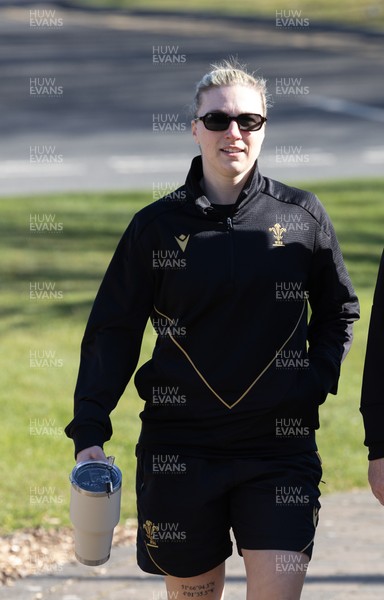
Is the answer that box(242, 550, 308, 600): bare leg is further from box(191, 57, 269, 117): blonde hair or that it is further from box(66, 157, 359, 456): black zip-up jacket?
box(191, 57, 269, 117): blonde hair

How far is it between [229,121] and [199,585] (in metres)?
1.58

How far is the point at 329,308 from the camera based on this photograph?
4.53 m

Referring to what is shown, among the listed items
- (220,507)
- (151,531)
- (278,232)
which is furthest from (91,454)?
(278,232)

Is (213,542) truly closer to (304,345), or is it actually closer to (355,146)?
(304,345)

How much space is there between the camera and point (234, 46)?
32250mm

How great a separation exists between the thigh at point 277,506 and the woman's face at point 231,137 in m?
1.00

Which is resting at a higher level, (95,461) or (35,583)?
(95,461)

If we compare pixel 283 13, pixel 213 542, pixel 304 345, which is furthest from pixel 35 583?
pixel 283 13

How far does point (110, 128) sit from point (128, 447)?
1369 cm

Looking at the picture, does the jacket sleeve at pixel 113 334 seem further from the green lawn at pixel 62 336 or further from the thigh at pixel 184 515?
the green lawn at pixel 62 336

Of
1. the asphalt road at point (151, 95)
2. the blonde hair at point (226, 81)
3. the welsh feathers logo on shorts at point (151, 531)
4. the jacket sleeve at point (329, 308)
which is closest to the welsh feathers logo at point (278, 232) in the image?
the jacket sleeve at point (329, 308)

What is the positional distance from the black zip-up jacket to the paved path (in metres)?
1.55

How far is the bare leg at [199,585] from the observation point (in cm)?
432

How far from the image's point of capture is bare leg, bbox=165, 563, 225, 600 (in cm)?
432
